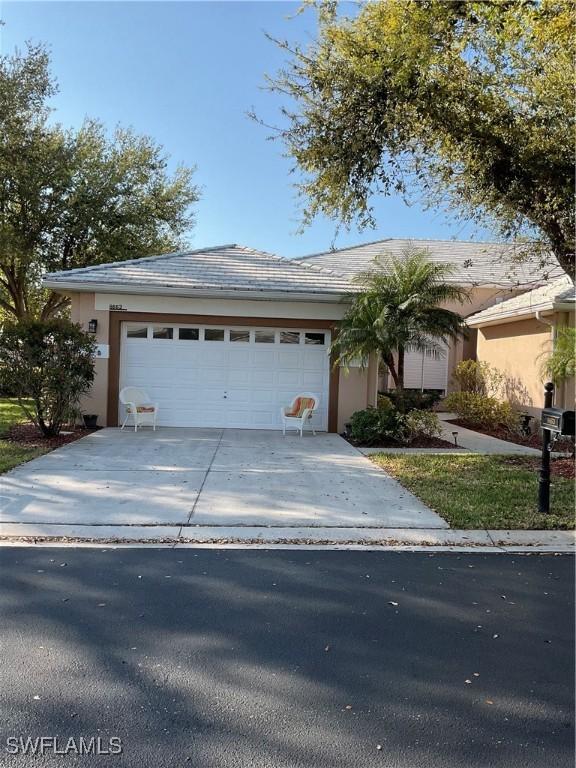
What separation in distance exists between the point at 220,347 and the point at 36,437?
442cm

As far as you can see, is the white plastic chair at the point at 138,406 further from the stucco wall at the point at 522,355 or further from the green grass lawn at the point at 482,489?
the stucco wall at the point at 522,355

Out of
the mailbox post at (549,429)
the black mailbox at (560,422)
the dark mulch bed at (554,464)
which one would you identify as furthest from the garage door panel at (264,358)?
the black mailbox at (560,422)

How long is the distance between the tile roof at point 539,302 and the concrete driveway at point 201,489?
238 inches

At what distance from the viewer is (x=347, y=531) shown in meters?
5.60

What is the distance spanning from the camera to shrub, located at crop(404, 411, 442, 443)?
1108 centimetres

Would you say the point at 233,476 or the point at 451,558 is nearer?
the point at 451,558

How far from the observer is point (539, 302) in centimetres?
1301

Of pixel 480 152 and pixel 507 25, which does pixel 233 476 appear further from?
pixel 507 25

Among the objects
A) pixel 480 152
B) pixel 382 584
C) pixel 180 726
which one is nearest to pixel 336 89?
pixel 480 152

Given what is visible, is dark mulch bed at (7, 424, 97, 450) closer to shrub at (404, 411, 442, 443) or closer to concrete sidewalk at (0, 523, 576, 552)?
concrete sidewalk at (0, 523, 576, 552)

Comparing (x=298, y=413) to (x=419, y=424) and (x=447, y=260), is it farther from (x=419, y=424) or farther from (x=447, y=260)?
(x=447, y=260)

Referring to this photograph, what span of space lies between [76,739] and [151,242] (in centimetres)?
1938

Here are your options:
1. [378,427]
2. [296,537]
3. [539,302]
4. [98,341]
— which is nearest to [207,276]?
[98,341]

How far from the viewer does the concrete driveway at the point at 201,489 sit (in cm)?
584
